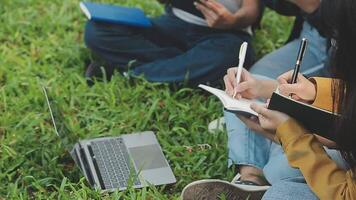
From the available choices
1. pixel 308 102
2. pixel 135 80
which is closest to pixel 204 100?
pixel 135 80

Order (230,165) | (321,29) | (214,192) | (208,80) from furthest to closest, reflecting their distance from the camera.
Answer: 1. (208,80)
2. (321,29)
3. (230,165)
4. (214,192)

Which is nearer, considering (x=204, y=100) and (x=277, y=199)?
(x=277, y=199)

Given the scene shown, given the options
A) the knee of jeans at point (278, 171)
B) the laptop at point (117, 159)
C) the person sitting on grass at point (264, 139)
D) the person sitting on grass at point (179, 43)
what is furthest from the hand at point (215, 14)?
the knee of jeans at point (278, 171)

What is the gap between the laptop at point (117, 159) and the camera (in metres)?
2.36

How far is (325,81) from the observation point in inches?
76.7

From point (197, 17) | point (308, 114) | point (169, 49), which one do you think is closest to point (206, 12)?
point (197, 17)

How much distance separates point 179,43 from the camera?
126 inches

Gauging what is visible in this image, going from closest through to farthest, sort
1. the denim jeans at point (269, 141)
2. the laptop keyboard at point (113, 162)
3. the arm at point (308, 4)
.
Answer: the denim jeans at point (269, 141) → the laptop keyboard at point (113, 162) → the arm at point (308, 4)

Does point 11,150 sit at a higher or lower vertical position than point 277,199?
lower

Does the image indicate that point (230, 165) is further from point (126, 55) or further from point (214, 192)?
point (126, 55)

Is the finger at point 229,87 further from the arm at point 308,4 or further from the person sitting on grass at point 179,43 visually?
the person sitting on grass at point 179,43

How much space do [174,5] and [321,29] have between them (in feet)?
2.66

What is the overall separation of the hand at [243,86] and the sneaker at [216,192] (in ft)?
0.96

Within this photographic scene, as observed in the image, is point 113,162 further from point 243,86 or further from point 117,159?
point 243,86
